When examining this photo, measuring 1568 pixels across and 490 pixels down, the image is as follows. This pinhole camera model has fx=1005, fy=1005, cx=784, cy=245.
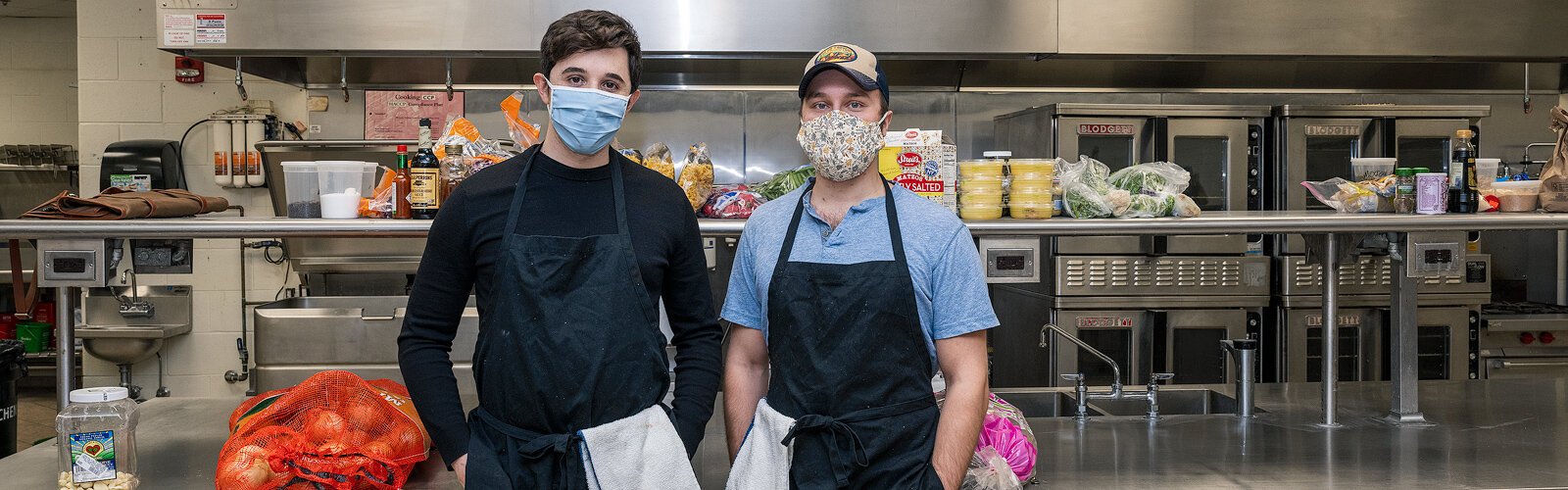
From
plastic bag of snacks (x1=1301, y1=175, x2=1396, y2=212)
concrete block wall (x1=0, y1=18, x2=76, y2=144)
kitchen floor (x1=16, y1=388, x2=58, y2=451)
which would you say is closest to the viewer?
plastic bag of snacks (x1=1301, y1=175, x2=1396, y2=212)

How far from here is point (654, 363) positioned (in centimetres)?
168

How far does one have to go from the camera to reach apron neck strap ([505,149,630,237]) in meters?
1.64

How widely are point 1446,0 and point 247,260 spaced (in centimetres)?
596

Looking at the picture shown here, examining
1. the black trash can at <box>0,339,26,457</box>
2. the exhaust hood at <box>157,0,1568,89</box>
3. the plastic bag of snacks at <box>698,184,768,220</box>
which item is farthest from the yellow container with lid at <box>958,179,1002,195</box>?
the black trash can at <box>0,339,26,457</box>

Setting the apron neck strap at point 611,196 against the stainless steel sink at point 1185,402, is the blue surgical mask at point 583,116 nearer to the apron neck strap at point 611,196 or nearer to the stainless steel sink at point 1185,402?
the apron neck strap at point 611,196

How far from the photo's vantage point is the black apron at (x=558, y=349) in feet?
5.35

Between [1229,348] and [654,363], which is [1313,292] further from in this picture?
[654,363]

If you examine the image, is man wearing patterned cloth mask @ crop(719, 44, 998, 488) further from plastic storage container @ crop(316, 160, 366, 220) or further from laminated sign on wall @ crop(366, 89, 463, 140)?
laminated sign on wall @ crop(366, 89, 463, 140)

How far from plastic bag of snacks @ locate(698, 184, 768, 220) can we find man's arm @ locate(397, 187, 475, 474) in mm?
745

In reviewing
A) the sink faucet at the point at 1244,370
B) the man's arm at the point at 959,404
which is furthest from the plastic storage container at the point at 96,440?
the sink faucet at the point at 1244,370

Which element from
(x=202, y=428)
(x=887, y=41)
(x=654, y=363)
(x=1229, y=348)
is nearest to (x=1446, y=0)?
(x=887, y=41)

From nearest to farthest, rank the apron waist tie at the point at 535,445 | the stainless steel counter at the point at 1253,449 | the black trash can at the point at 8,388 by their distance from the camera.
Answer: the apron waist tie at the point at 535,445, the stainless steel counter at the point at 1253,449, the black trash can at the point at 8,388

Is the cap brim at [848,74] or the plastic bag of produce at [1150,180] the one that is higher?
the cap brim at [848,74]

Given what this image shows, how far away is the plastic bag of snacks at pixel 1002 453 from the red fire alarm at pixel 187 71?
4.60 meters
